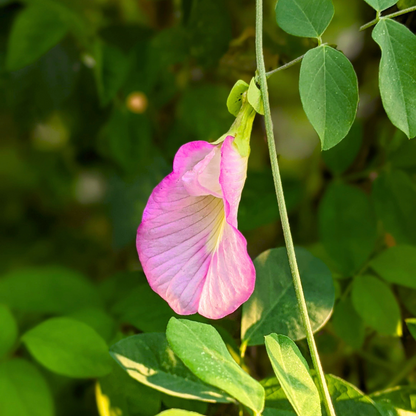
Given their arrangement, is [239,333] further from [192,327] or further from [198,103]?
[198,103]

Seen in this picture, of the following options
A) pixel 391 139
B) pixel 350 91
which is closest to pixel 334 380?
pixel 350 91

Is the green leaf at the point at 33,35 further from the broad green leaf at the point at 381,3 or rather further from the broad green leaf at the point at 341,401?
the broad green leaf at the point at 341,401

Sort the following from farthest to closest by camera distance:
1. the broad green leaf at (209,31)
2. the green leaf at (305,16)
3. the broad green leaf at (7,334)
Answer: the broad green leaf at (209,31)
the broad green leaf at (7,334)
the green leaf at (305,16)

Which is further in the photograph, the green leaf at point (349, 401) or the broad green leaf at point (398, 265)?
the broad green leaf at point (398, 265)

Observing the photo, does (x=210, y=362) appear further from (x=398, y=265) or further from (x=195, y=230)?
(x=398, y=265)

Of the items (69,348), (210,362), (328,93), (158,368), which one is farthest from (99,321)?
(328,93)

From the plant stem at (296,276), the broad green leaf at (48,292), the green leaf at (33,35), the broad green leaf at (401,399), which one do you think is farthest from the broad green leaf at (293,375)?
the green leaf at (33,35)

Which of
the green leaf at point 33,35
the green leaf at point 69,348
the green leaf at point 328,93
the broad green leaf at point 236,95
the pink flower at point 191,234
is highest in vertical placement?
the green leaf at point 33,35
